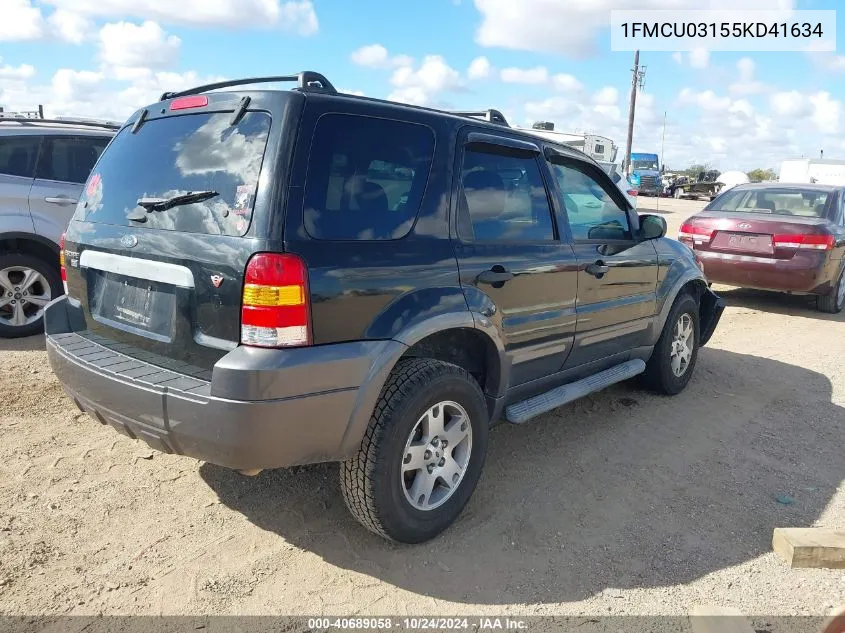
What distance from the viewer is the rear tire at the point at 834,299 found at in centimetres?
836

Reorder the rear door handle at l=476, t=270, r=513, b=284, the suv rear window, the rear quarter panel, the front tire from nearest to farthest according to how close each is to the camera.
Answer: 1. the suv rear window
2. the front tire
3. the rear door handle at l=476, t=270, r=513, b=284
4. the rear quarter panel

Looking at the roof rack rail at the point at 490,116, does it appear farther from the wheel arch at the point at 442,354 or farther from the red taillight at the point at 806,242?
the red taillight at the point at 806,242

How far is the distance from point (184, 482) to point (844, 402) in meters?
4.89

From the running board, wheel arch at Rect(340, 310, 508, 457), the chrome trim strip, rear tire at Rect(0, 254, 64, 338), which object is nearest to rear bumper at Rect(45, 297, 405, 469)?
wheel arch at Rect(340, 310, 508, 457)

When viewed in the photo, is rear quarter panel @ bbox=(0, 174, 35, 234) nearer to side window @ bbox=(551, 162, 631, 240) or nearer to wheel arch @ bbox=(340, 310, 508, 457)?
wheel arch @ bbox=(340, 310, 508, 457)

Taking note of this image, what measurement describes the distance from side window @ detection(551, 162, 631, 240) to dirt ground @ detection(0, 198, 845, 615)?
130 centimetres

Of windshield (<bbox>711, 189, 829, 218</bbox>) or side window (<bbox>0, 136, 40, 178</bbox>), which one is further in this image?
windshield (<bbox>711, 189, 829, 218</bbox>)

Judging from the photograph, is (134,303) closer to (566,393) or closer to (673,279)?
(566,393)

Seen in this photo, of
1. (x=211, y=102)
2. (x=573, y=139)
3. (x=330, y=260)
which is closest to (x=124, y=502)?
(x=330, y=260)

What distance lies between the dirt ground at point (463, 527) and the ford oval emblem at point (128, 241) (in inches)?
49.3

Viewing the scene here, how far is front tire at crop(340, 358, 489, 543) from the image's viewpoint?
2.68m

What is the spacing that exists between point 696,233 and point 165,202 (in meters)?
7.37

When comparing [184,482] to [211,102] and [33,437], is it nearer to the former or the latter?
[33,437]

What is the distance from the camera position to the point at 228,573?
8.82 ft
